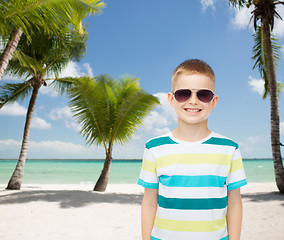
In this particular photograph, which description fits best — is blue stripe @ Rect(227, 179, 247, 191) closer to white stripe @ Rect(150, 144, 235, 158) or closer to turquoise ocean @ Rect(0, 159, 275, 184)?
white stripe @ Rect(150, 144, 235, 158)

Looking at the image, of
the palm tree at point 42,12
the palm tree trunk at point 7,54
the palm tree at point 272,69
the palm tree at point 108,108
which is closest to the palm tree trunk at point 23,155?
the palm tree at point 108,108

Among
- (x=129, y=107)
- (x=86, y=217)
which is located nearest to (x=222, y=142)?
(x=86, y=217)

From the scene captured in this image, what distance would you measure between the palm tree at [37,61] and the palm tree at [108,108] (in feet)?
5.42

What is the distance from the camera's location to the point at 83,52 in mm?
11898

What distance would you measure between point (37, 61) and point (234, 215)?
10653 millimetres

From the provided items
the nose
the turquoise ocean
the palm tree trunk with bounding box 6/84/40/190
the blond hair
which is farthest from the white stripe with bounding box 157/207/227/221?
the turquoise ocean

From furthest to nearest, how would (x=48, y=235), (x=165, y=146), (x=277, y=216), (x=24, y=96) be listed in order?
1. (x=24, y=96)
2. (x=277, y=216)
3. (x=48, y=235)
4. (x=165, y=146)

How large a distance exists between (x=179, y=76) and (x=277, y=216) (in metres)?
5.85

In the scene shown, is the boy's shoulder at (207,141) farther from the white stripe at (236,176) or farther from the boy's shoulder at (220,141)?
the white stripe at (236,176)

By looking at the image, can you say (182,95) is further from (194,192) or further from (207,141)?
(194,192)

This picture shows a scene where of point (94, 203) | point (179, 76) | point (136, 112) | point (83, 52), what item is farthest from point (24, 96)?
point (179, 76)

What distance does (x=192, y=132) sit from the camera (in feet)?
4.75

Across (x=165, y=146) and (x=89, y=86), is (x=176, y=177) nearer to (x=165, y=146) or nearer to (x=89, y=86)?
(x=165, y=146)

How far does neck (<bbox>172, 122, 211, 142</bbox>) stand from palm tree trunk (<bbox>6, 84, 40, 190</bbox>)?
10.7m
